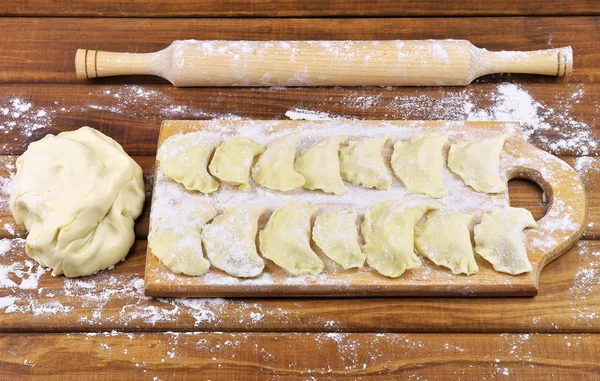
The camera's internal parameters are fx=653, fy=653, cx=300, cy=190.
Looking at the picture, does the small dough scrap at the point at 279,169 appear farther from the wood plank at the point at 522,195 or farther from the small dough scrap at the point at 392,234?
the wood plank at the point at 522,195

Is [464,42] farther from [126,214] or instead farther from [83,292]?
[83,292]

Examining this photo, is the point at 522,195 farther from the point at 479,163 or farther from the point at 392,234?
the point at 392,234

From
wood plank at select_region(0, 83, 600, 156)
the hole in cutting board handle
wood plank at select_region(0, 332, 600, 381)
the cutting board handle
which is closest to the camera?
wood plank at select_region(0, 332, 600, 381)

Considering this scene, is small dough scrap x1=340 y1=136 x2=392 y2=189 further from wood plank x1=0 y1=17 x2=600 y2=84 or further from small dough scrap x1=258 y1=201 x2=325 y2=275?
wood plank x1=0 y1=17 x2=600 y2=84

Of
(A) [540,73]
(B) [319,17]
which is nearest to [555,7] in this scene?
(A) [540,73]

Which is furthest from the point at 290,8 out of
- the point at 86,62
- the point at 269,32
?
the point at 86,62

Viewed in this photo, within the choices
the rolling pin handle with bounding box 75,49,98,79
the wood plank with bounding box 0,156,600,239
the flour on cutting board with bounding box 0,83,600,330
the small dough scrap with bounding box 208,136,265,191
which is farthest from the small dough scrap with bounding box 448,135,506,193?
the rolling pin handle with bounding box 75,49,98,79
